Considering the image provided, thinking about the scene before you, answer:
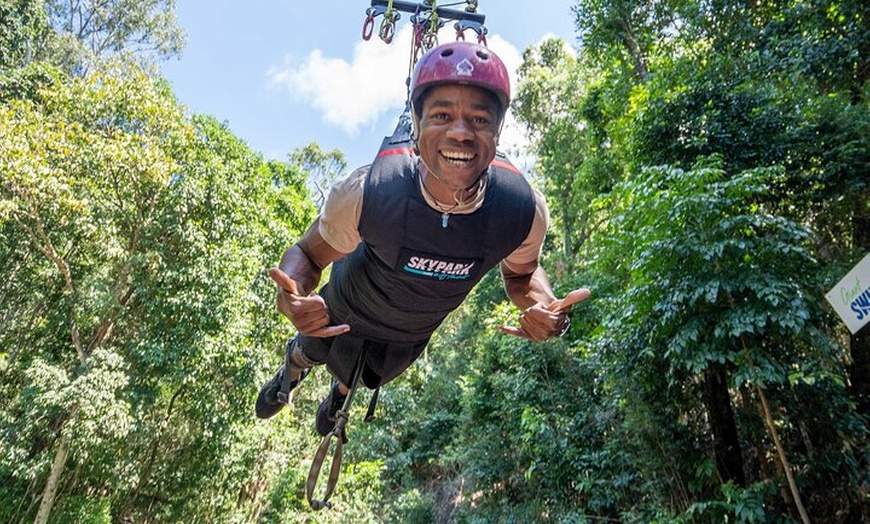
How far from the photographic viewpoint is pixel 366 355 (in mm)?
1796

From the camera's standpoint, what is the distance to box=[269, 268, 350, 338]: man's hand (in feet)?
3.93

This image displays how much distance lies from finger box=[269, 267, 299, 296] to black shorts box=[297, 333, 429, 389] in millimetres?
596

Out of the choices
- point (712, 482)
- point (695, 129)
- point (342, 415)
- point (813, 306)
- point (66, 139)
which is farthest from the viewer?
point (66, 139)

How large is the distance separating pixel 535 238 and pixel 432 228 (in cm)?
43

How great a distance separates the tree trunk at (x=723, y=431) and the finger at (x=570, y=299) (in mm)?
2996

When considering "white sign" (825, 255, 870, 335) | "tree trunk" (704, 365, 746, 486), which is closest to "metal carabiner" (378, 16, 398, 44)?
"white sign" (825, 255, 870, 335)

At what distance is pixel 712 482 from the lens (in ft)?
11.9

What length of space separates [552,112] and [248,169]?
783 cm

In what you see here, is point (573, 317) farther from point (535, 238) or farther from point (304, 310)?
point (304, 310)

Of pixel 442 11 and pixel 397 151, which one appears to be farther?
pixel 442 11

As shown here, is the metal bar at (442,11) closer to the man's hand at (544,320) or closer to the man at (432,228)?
the man at (432,228)

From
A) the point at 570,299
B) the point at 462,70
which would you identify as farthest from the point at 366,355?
the point at 462,70

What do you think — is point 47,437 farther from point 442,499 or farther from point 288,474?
point 442,499

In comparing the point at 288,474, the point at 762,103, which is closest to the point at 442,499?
the point at 288,474
